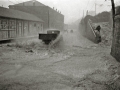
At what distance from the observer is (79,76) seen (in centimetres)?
477

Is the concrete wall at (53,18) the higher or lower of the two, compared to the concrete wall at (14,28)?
higher

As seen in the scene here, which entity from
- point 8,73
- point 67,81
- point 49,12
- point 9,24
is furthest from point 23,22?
point 67,81

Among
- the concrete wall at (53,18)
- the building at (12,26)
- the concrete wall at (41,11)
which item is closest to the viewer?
the building at (12,26)

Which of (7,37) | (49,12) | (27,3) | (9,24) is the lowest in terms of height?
(7,37)

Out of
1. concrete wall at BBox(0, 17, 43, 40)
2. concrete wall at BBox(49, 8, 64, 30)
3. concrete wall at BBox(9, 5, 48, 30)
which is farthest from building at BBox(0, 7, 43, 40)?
concrete wall at BBox(49, 8, 64, 30)

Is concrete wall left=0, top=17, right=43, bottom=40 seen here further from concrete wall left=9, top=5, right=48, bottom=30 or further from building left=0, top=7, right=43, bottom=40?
concrete wall left=9, top=5, right=48, bottom=30

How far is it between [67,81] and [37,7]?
33980 millimetres

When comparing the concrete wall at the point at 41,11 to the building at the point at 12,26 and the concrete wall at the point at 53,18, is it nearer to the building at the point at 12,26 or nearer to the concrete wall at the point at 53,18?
the concrete wall at the point at 53,18

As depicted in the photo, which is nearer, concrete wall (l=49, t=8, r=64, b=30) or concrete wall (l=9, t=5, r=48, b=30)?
concrete wall (l=9, t=5, r=48, b=30)

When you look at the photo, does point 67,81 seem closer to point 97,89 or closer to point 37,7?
point 97,89

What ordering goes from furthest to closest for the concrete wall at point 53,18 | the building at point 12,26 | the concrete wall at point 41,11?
the concrete wall at point 53,18 < the concrete wall at point 41,11 < the building at point 12,26

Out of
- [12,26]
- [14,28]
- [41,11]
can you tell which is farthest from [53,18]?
[12,26]

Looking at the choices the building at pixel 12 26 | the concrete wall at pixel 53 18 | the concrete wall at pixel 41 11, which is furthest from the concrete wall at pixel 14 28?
the concrete wall at pixel 53 18

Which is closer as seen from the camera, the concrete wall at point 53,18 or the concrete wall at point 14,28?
the concrete wall at point 14,28
